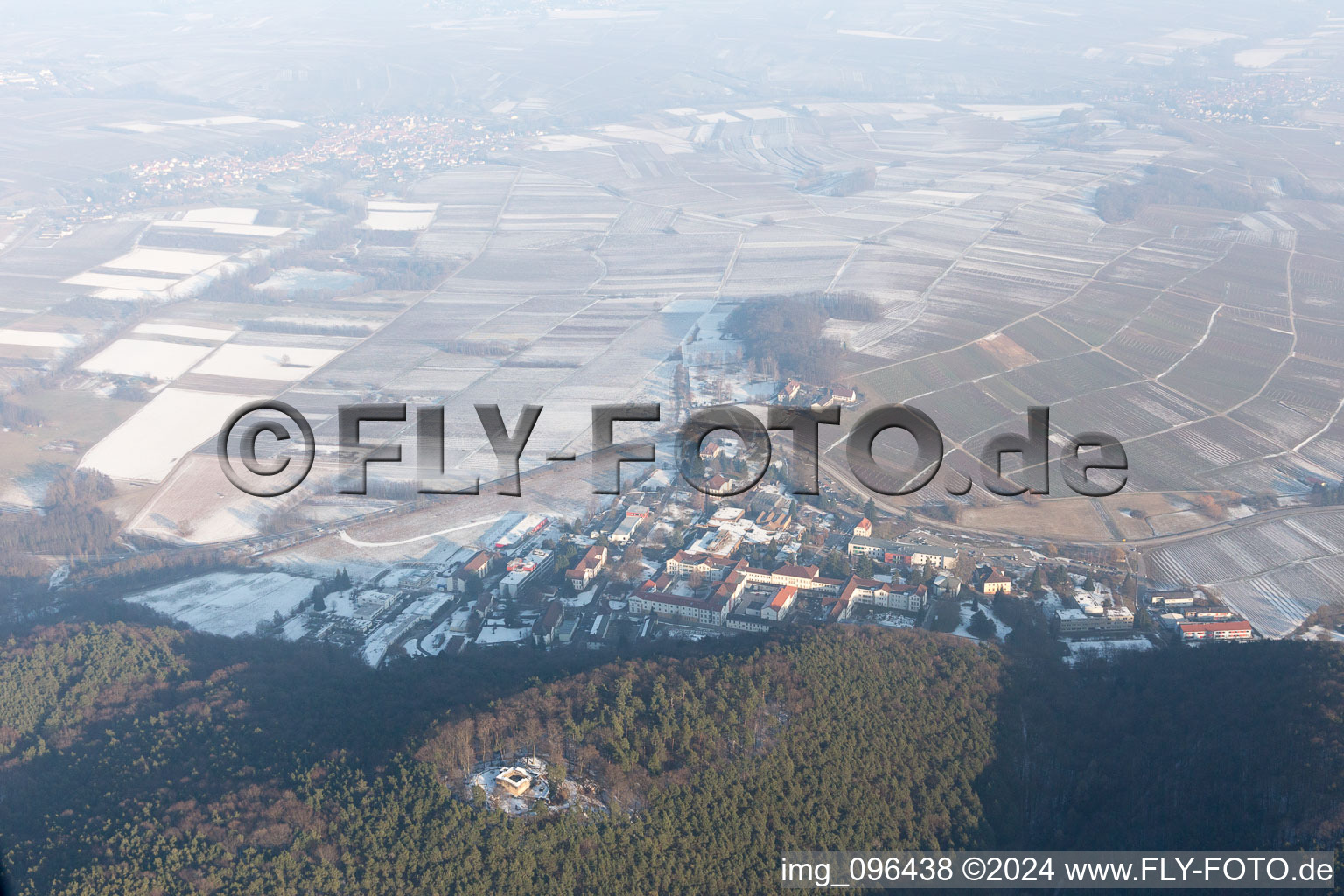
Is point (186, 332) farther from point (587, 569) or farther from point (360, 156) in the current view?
point (360, 156)

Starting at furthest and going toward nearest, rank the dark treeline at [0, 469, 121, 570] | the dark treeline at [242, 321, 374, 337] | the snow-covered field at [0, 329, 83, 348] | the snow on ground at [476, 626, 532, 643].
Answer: the dark treeline at [242, 321, 374, 337] < the snow-covered field at [0, 329, 83, 348] < the dark treeline at [0, 469, 121, 570] < the snow on ground at [476, 626, 532, 643]

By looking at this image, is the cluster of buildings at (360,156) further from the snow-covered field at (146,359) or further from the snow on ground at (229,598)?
the snow on ground at (229,598)

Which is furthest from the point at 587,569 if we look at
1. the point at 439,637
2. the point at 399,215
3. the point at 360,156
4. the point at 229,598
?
the point at 360,156

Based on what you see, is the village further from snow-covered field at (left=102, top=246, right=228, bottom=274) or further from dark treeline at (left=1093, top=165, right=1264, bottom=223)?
dark treeline at (left=1093, top=165, right=1264, bottom=223)

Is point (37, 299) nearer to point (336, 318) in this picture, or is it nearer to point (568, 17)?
point (336, 318)

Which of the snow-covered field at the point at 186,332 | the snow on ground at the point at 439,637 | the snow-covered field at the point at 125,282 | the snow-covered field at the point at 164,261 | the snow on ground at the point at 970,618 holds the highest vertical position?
the snow-covered field at the point at 164,261

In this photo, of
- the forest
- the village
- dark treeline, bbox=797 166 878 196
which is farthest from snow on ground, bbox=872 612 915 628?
dark treeline, bbox=797 166 878 196

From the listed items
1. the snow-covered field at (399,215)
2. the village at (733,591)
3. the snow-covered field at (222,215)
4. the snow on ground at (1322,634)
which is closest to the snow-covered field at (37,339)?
the snow-covered field at (222,215)

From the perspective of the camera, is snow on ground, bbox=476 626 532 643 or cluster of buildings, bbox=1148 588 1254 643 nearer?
cluster of buildings, bbox=1148 588 1254 643
